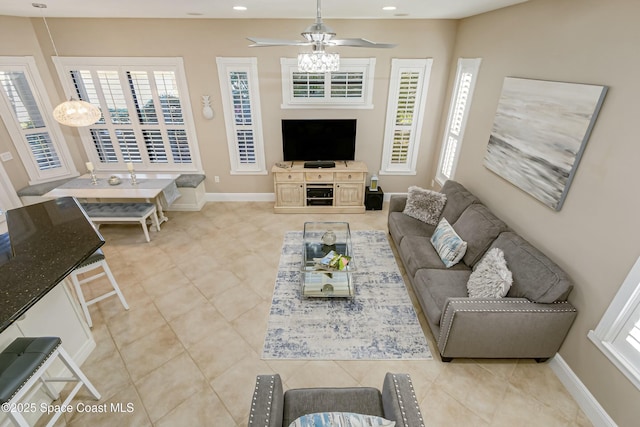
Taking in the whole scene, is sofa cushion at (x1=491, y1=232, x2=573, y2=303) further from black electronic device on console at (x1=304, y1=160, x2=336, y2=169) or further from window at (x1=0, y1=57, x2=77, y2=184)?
window at (x1=0, y1=57, x2=77, y2=184)

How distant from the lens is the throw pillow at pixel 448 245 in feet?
10.4

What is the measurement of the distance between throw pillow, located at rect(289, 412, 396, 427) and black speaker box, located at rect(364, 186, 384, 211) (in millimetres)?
3976

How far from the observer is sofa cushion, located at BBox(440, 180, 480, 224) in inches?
144

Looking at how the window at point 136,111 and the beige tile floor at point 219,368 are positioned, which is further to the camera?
the window at point 136,111

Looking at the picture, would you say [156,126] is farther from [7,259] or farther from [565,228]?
[565,228]

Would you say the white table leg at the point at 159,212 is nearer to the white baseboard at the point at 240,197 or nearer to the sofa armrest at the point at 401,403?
the white baseboard at the point at 240,197

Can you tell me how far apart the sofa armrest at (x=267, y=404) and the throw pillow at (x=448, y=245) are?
2227mm

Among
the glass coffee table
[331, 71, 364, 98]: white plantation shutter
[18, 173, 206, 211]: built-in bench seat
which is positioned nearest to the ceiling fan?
the glass coffee table

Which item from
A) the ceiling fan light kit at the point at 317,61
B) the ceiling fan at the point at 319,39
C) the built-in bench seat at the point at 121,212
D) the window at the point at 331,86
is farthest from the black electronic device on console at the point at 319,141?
the ceiling fan light kit at the point at 317,61

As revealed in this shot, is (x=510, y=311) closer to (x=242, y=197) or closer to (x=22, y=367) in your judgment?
(x=22, y=367)

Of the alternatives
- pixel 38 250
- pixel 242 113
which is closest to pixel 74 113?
pixel 242 113

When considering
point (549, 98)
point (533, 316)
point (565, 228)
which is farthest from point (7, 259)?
point (549, 98)

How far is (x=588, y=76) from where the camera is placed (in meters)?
2.30

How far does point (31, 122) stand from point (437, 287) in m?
6.16
